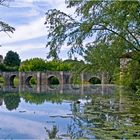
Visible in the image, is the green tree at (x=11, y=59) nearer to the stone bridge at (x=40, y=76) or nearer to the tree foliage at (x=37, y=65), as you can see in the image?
the tree foliage at (x=37, y=65)

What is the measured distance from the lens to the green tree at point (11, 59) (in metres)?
93.3

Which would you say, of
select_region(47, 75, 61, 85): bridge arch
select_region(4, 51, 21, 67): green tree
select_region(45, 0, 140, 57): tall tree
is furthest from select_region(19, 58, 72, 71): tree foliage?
select_region(45, 0, 140, 57): tall tree

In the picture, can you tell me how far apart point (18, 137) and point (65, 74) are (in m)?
63.7

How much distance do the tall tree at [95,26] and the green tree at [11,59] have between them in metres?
74.1

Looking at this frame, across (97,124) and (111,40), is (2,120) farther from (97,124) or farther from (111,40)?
(111,40)

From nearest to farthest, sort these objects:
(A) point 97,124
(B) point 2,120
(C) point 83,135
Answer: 1. (C) point 83,135
2. (A) point 97,124
3. (B) point 2,120

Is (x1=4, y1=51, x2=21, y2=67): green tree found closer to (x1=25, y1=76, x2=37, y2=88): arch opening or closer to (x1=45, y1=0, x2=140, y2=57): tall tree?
(x1=25, y1=76, x2=37, y2=88): arch opening

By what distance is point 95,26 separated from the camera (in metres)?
19.1

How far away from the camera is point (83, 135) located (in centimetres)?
1033

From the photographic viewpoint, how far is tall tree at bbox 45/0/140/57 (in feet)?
57.7

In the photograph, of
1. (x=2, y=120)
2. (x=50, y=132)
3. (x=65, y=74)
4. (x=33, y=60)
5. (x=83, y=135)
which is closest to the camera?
(x=83, y=135)

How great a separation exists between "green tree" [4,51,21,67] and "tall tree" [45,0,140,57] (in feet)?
243

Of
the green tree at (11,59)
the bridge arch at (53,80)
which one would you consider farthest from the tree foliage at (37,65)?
the green tree at (11,59)

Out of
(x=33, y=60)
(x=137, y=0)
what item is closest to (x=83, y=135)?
(x=137, y=0)
